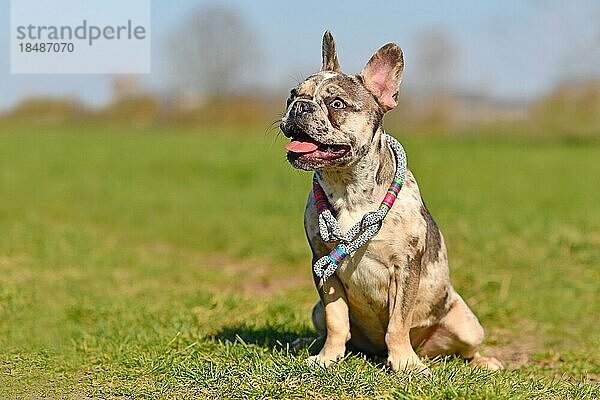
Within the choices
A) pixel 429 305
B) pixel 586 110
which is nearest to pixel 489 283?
pixel 429 305

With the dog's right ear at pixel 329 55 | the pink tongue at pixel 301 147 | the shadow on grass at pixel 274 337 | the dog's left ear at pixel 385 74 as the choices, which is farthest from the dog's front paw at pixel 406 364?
the dog's right ear at pixel 329 55

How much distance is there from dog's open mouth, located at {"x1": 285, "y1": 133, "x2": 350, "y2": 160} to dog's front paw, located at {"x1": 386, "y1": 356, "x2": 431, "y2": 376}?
1348 millimetres

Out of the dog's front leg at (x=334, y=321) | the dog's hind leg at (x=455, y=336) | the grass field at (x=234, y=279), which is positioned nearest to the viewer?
the grass field at (x=234, y=279)

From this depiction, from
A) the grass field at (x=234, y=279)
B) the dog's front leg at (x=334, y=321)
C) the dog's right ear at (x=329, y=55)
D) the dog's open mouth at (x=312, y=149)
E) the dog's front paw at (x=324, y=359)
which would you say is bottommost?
the grass field at (x=234, y=279)

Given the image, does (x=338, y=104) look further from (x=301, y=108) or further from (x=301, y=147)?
(x=301, y=147)

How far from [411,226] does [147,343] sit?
223cm

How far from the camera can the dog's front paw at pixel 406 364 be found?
5.64 m

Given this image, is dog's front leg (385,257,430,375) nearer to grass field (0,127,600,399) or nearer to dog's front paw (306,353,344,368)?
grass field (0,127,600,399)

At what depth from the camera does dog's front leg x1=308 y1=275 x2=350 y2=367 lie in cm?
580

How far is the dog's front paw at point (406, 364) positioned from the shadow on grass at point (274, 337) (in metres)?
0.63

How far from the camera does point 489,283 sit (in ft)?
32.0

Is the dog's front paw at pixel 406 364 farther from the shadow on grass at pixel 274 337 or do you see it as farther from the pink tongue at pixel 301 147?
the pink tongue at pixel 301 147

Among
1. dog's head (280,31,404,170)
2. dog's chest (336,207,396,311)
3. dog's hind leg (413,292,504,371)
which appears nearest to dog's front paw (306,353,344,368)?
dog's chest (336,207,396,311)

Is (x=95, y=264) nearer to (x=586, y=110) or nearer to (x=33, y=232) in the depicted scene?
(x=33, y=232)
